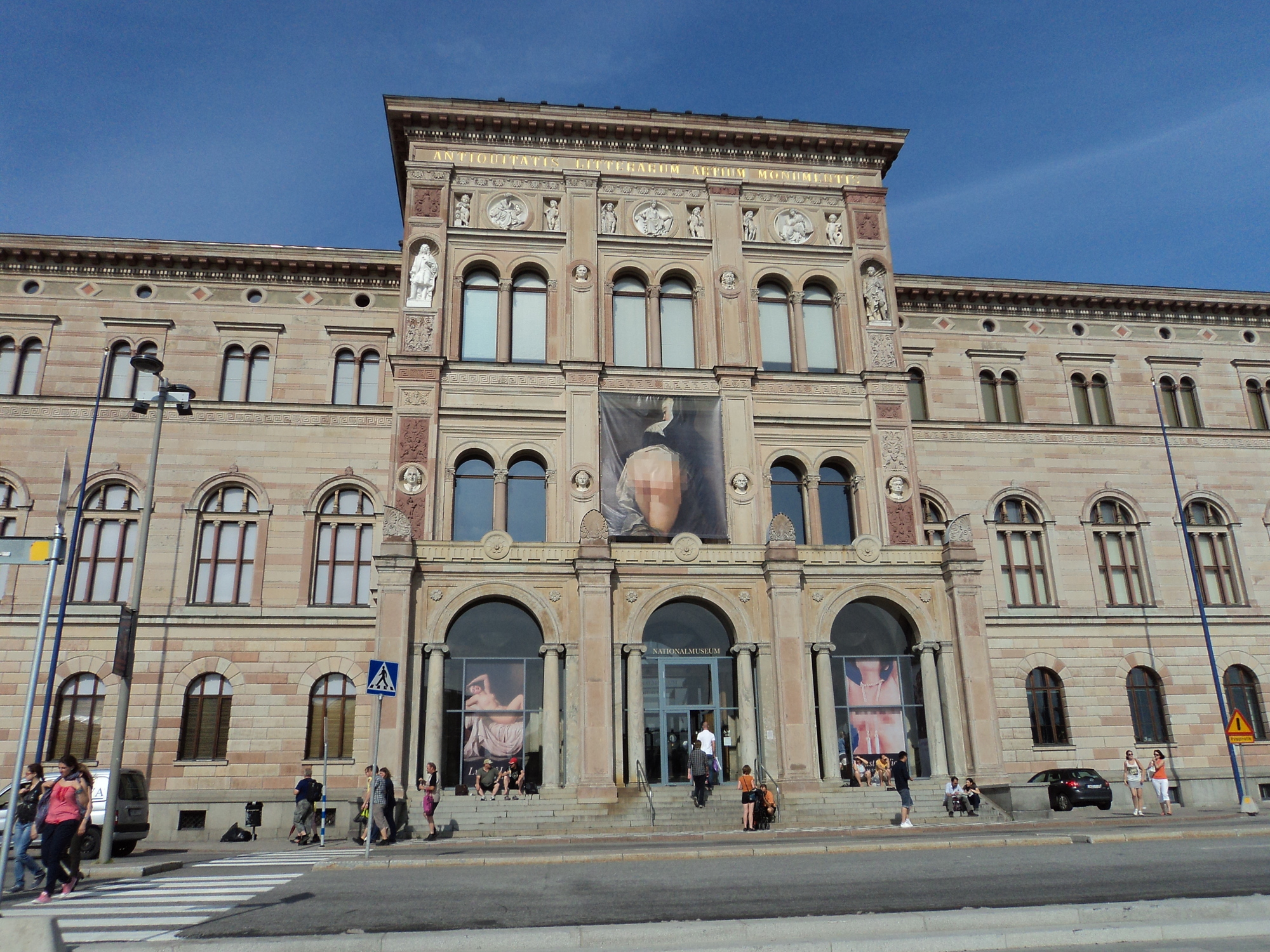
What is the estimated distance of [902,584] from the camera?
31.6 meters

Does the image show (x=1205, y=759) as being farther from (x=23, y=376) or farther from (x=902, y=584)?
(x=23, y=376)

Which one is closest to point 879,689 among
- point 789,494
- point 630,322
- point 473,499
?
point 789,494

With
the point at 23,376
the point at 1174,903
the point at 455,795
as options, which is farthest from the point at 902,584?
the point at 23,376

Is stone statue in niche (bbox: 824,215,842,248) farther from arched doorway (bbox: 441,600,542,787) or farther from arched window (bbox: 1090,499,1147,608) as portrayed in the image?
arched doorway (bbox: 441,600,542,787)

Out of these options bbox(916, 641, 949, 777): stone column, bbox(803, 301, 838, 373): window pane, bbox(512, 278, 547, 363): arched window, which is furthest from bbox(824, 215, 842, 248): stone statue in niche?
bbox(916, 641, 949, 777): stone column

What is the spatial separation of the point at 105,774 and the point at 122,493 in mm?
13351

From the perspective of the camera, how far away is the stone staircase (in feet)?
84.3

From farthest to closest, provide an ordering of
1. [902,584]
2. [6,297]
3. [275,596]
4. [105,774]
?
[6,297] < [275,596] < [902,584] < [105,774]

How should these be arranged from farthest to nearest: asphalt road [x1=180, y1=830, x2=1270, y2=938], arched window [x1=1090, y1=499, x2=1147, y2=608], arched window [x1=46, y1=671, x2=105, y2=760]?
arched window [x1=1090, y1=499, x2=1147, y2=608]
arched window [x1=46, y1=671, x2=105, y2=760]
asphalt road [x1=180, y1=830, x2=1270, y2=938]

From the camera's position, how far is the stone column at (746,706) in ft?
96.3

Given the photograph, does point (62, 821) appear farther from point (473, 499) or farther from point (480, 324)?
point (480, 324)

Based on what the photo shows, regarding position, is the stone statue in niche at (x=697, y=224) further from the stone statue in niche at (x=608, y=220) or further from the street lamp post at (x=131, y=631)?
the street lamp post at (x=131, y=631)

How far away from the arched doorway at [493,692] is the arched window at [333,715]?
5.29 meters

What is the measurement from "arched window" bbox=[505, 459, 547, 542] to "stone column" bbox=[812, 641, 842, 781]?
33.3 ft
